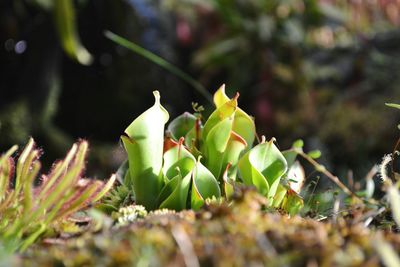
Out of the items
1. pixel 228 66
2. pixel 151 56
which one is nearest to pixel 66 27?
pixel 228 66

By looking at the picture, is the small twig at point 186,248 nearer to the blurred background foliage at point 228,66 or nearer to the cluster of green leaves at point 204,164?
the cluster of green leaves at point 204,164

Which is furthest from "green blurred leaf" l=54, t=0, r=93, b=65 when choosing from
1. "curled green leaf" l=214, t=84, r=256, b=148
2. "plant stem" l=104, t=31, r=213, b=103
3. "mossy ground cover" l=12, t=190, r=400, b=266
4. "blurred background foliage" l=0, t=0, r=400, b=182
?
"mossy ground cover" l=12, t=190, r=400, b=266

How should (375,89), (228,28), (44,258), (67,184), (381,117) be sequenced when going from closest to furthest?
(44,258) → (67,184) → (381,117) → (375,89) → (228,28)

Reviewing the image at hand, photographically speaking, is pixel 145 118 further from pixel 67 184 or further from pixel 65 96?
pixel 65 96

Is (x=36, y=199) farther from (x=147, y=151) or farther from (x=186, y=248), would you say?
(x=186, y=248)

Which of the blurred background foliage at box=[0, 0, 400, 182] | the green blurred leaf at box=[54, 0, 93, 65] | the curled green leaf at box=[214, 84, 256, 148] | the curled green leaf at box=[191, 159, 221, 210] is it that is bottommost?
the blurred background foliage at box=[0, 0, 400, 182]

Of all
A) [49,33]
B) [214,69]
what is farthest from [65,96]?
[214,69]

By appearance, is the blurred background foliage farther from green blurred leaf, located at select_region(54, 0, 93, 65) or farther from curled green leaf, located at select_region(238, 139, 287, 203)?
curled green leaf, located at select_region(238, 139, 287, 203)
